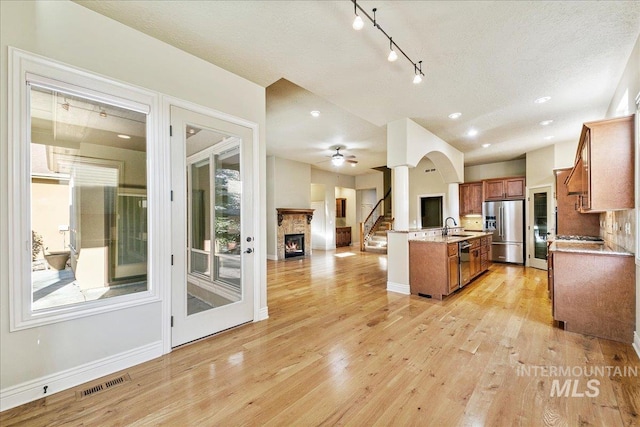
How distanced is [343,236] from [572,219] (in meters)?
8.07

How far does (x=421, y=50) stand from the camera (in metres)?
2.80

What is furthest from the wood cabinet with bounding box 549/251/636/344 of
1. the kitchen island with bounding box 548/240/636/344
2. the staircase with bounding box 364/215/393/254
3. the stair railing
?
the stair railing

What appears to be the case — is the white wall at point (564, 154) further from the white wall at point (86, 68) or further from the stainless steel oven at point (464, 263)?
the white wall at point (86, 68)

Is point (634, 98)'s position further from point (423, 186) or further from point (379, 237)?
point (379, 237)

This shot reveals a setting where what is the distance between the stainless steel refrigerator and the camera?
706 centimetres

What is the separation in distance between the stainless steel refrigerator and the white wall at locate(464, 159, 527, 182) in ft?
4.39

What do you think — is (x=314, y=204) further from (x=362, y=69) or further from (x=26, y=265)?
(x=26, y=265)

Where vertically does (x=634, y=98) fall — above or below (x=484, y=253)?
above

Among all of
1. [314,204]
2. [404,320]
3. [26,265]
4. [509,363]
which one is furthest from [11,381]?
[314,204]

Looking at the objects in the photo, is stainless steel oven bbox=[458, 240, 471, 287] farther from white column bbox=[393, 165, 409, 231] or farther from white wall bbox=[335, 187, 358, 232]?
white wall bbox=[335, 187, 358, 232]

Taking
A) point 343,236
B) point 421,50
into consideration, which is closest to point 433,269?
point 421,50

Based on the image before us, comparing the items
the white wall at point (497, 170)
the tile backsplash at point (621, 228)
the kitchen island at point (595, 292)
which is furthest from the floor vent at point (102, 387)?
the white wall at point (497, 170)

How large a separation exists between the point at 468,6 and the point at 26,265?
13.0ft

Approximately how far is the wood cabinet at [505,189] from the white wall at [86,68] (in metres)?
7.57
